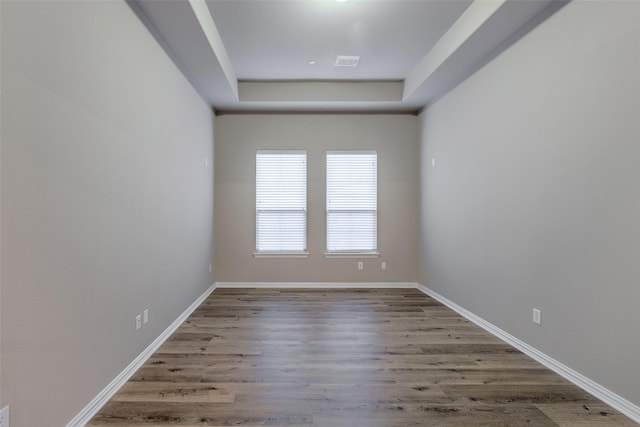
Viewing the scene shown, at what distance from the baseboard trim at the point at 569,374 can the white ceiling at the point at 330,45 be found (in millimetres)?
2767

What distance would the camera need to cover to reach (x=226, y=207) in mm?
5391

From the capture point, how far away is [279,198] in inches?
214

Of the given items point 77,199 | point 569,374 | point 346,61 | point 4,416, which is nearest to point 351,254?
point 346,61

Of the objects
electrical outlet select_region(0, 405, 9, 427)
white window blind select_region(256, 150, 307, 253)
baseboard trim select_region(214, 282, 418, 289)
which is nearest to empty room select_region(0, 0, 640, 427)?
electrical outlet select_region(0, 405, 9, 427)

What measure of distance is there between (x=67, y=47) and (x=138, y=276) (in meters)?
1.66

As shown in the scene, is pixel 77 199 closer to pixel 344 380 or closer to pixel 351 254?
pixel 344 380

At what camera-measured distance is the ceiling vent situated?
409 centimetres

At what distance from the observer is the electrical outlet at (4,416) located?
1355 millimetres

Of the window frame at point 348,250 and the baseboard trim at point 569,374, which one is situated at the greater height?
the window frame at point 348,250

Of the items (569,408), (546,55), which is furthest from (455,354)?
(546,55)

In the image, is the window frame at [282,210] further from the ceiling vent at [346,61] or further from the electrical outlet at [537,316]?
the electrical outlet at [537,316]

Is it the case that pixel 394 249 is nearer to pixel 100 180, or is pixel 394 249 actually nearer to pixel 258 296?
pixel 258 296

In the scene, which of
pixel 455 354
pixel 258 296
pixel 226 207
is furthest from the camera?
pixel 226 207

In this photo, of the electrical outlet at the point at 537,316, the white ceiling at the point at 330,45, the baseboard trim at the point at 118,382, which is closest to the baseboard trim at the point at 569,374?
the electrical outlet at the point at 537,316
